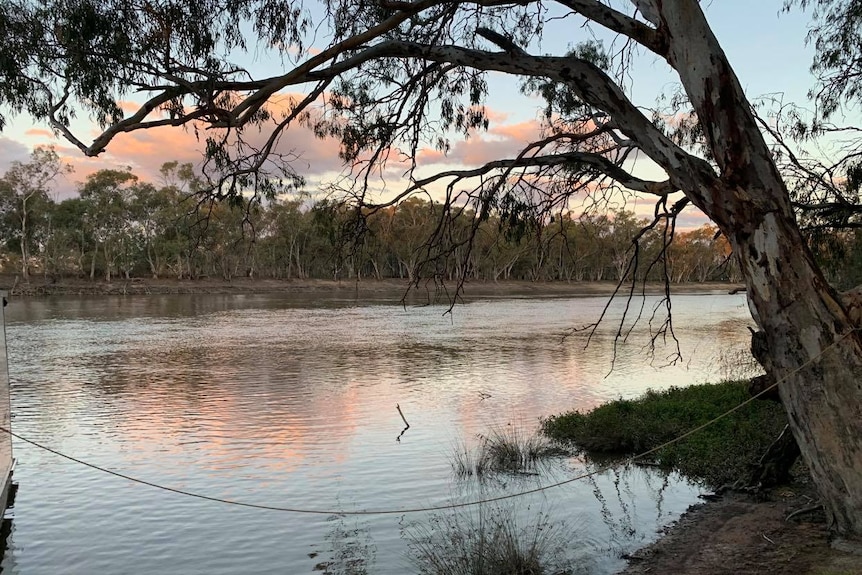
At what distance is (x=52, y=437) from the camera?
28.8 feet

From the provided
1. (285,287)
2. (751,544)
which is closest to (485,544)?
(751,544)

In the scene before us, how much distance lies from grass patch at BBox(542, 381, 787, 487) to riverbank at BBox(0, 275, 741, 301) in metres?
32.2

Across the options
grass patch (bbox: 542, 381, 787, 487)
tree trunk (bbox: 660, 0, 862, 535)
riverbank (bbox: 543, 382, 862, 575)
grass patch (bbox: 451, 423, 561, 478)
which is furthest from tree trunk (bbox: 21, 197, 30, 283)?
tree trunk (bbox: 660, 0, 862, 535)

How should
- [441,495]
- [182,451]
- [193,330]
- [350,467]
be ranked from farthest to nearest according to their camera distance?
[193,330], [182,451], [350,467], [441,495]

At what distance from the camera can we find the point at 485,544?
4555 mm

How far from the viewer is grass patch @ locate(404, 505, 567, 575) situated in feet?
14.4

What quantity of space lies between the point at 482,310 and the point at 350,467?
85.7 feet

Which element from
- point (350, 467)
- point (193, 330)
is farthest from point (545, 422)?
point (193, 330)

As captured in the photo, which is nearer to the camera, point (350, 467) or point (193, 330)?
point (350, 467)

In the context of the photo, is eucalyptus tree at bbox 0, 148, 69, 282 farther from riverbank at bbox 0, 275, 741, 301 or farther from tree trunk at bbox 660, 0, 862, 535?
tree trunk at bbox 660, 0, 862, 535

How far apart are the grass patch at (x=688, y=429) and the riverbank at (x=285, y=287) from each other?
32217 millimetres

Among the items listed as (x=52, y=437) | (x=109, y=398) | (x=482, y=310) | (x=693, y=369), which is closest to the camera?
(x=52, y=437)

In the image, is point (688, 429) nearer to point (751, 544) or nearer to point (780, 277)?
point (751, 544)

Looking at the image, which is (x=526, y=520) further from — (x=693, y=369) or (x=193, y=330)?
(x=193, y=330)
